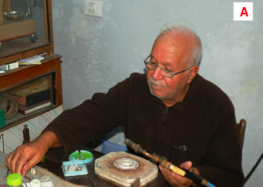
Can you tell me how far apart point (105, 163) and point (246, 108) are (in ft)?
3.63

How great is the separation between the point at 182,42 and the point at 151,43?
725mm

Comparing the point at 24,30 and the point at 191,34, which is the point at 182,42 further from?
the point at 24,30

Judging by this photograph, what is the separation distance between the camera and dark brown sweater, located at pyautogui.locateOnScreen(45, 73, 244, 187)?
1.63 metres

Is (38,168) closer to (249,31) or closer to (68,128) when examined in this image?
(68,128)

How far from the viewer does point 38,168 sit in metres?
1.49

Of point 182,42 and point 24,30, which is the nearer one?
point 182,42

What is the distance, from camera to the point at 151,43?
2.40 metres

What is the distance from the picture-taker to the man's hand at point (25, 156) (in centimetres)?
140

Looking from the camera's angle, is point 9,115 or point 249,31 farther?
point 9,115

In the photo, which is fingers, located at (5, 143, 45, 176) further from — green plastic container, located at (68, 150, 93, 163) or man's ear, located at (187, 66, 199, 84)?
man's ear, located at (187, 66, 199, 84)

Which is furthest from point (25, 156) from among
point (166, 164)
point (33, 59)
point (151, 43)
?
point (151, 43)

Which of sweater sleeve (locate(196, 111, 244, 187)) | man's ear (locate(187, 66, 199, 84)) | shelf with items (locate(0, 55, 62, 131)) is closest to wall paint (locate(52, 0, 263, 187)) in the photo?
shelf with items (locate(0, 55, 62, 131))

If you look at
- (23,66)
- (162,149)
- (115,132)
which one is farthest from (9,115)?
(162,149)

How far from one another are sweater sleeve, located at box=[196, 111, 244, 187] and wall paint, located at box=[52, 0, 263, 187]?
20.8 inches
